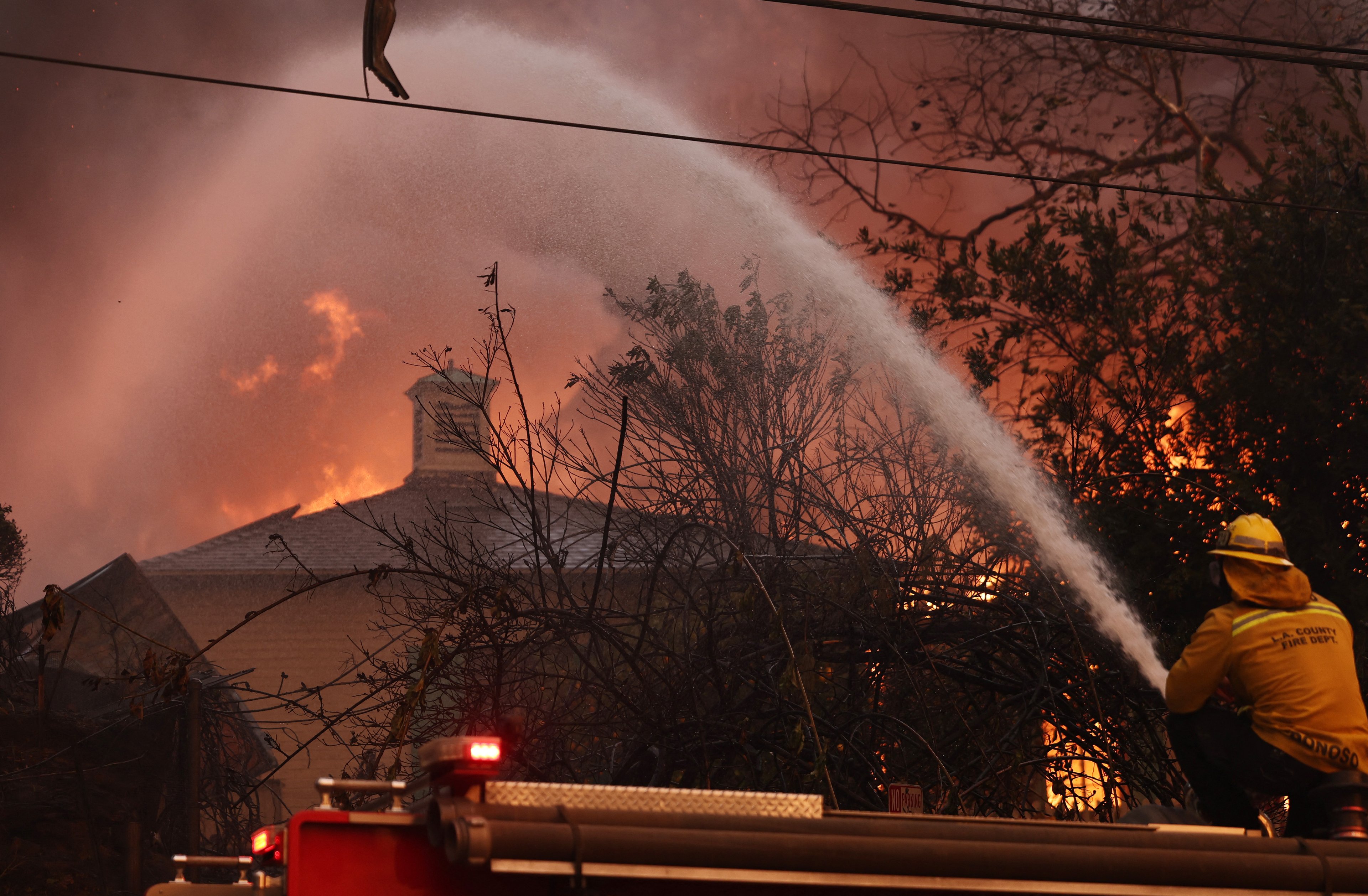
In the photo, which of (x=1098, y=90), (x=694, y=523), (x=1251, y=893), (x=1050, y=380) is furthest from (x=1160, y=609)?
(x=1098, y=90)

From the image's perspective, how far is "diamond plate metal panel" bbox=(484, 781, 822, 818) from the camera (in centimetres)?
292

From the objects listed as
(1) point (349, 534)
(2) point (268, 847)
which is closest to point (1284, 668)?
(2) point (268, 847)

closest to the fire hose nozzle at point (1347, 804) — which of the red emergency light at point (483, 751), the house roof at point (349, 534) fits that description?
the red emergency light at point (483, 751)

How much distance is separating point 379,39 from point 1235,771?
5258 mm

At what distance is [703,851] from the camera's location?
2791 millimetres

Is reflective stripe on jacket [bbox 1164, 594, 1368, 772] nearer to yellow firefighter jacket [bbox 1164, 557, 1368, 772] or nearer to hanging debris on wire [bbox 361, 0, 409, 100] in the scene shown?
yellow firefighter jacket [bbox 1164, 557, 1368, 772]

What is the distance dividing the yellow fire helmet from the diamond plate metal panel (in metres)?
2.03

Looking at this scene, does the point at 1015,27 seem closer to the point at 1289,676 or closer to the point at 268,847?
the point at 1289,676

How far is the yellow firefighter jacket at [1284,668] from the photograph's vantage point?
4.11 meters

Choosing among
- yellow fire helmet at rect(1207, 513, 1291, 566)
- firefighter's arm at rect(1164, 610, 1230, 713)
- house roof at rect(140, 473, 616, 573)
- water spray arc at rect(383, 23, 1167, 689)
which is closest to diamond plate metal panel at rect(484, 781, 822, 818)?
firefighter's arm at rect(1164, 610, 1230, 713)

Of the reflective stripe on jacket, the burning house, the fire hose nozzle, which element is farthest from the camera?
the burning house

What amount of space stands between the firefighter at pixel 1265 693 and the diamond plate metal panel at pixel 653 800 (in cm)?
191

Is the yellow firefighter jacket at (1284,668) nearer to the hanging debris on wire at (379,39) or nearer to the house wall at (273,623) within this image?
the hanging debris on wire at (379,39)

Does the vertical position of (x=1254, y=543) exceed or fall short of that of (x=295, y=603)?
it falls short
